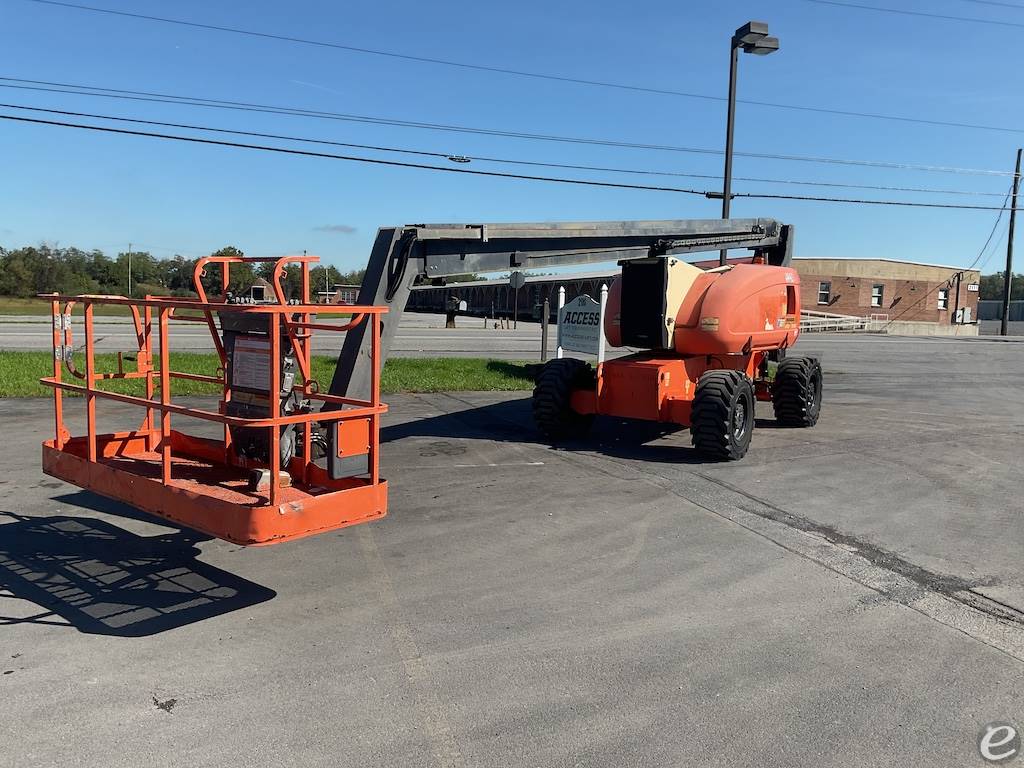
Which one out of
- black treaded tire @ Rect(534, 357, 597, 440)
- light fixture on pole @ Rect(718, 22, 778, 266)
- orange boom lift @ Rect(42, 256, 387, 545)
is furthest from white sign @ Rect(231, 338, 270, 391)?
light fixture on pole @ Rect(718, 22, 778, 266)

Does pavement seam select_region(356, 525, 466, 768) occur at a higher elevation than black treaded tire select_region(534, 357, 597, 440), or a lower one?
lower

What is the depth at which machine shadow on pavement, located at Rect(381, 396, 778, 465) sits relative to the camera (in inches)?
416

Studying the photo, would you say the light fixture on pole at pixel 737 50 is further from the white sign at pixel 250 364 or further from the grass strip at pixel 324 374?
the white sign at pixel 250 364

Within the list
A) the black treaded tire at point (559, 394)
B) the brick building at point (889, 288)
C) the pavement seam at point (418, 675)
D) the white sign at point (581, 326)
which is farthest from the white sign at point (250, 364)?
the brick building at point (889, 288)

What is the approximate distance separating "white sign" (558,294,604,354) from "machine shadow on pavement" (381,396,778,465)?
1361 millimetres

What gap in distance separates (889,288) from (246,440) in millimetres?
60338

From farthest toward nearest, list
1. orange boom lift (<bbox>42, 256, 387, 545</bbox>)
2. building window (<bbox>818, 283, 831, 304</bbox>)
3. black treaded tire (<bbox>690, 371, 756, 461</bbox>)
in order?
building window (<bbox>818, 283, 831, 304</bbox>) → black treaded tire (<bbox>690, 371, 756, 461</bbox>) → orange boom lift (<bbox>42, 256, 387, 545</bbox>)

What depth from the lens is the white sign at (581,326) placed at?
11836 mm

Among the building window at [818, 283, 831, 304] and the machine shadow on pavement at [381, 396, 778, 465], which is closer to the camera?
the machine shadow on pavement at [381, 396, 778, 465]

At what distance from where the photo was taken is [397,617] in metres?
5.00

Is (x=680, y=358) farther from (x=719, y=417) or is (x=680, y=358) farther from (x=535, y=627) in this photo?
(x=535, y=627)

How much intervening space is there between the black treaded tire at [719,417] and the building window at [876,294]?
175 feet

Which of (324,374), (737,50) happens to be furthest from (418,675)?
(737,50)

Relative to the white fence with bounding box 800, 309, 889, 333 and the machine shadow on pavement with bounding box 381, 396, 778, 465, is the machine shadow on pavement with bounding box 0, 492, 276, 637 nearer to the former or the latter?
the machine shadow on pavement with bounding box 381, 396, 778, 465
